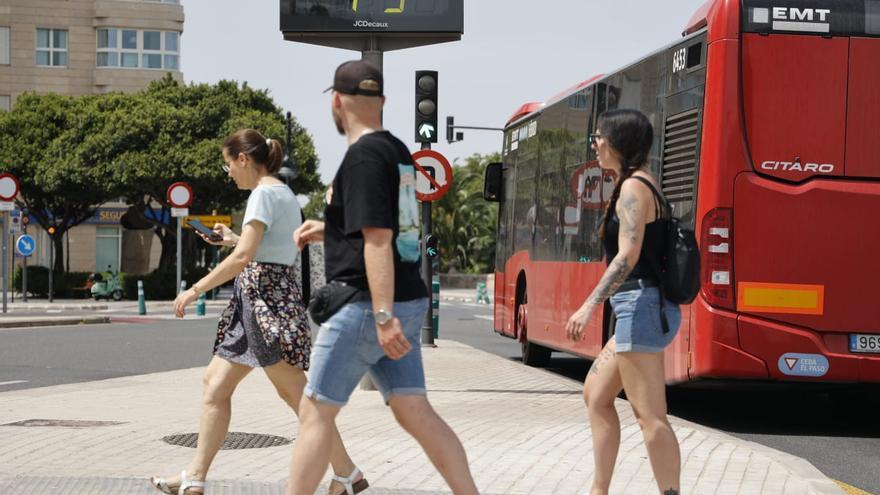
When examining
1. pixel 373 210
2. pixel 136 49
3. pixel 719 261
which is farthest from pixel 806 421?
pixel 136 49

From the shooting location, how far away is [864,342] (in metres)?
10.5

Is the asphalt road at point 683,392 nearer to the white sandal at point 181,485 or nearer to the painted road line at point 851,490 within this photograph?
the painted road line at point 851,490

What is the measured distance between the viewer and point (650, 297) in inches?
240

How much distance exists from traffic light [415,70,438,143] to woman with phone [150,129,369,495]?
33.8 feet

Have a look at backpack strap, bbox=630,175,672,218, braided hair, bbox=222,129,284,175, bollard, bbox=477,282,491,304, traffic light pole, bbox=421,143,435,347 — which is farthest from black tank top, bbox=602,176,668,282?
bollard, bbox=477,282,491,304

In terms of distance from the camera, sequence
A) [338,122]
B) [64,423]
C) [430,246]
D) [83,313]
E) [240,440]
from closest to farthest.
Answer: [338,122] → [240,440] → [64,423] → [430,246] → [83,313]

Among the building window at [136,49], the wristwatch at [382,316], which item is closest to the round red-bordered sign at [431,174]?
the wristwatch at [382,316]

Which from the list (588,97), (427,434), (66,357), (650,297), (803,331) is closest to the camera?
(427,434)

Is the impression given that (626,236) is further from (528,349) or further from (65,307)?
(65,307)

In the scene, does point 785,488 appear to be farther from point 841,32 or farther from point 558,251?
point 558,251

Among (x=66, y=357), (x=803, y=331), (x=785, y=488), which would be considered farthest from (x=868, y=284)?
(x=66, y=357)

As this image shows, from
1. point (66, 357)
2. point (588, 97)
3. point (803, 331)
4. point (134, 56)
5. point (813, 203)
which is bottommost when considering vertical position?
point (66, 357)

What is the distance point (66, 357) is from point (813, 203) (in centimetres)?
1167

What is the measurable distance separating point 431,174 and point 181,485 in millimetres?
11283
